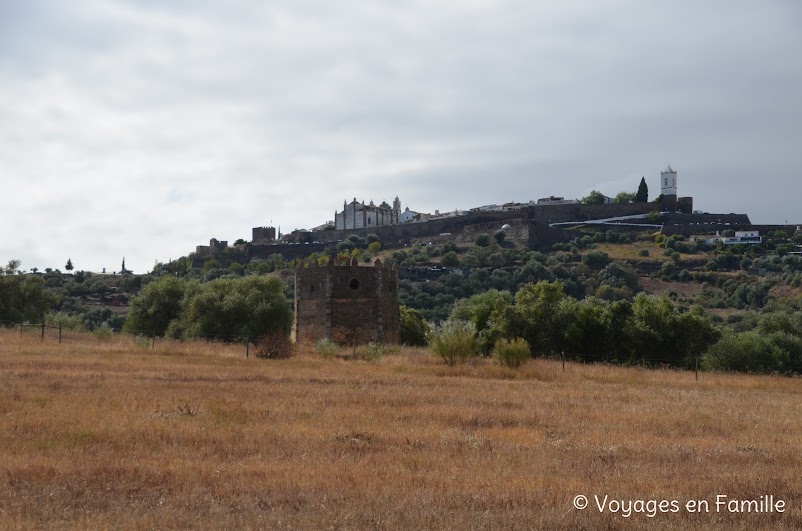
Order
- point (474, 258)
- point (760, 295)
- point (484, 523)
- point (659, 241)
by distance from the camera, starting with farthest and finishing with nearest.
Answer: point (659, 241) → point (474, 258) → point (760, 295) → point (484, 523)

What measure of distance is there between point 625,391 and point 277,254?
302 ft

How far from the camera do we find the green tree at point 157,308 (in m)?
43.6

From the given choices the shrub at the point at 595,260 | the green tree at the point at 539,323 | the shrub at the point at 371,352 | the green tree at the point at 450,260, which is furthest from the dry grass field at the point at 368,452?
the green tree at the point at 450,260

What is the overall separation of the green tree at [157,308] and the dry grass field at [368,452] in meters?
23.7

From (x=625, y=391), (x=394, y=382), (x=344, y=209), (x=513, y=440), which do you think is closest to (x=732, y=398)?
(x=625, y=391)

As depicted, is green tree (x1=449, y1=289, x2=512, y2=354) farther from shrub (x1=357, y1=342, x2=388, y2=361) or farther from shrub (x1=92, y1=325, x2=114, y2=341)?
shrub (x1=92, y1=325, x2=114, y2=341)

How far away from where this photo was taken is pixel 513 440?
1245 centimetres

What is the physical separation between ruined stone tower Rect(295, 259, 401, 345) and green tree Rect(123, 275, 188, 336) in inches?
501

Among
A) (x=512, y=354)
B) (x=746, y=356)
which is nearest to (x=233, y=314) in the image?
(x=512, y=354)

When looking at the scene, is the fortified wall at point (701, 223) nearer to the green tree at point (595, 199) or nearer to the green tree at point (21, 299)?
the green tree at point (595, 199)

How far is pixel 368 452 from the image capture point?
11211 millimetres

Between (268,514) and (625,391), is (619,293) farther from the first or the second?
(268,514)

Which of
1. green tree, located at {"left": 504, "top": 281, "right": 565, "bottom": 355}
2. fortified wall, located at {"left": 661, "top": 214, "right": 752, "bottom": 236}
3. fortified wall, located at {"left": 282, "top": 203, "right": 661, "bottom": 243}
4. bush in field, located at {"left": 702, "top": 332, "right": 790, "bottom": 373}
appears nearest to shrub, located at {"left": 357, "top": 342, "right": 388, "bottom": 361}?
green tree, located at {"left": 504, "top": 281, "right": 565, "bottom": 355}

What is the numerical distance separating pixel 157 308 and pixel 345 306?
48.8 feet
